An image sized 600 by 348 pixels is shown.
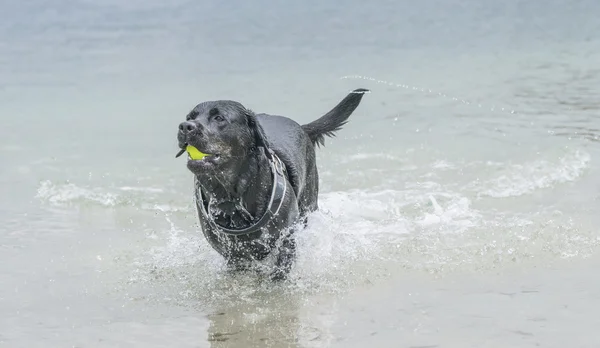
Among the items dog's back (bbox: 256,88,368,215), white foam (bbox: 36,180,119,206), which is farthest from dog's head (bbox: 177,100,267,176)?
white foam (bbox: 36,180,119,206)

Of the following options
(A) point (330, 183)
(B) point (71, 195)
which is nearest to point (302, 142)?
(A) point (330, 183)

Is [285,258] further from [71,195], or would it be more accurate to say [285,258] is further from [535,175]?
[535,175]

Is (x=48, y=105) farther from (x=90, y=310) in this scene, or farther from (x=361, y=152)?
(x=90, y=310)

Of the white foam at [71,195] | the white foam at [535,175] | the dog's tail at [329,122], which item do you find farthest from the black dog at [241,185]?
the white foam at [535,175]

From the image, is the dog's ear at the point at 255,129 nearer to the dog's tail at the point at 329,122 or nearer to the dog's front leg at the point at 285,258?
the dog's front leg at the point at 285,258

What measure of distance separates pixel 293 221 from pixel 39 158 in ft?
13.9

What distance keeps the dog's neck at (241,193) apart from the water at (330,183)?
1.55 ft

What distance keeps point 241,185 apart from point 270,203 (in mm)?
204

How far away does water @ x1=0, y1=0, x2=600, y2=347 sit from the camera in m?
4.88

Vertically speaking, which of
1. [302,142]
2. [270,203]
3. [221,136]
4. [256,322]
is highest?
[221,136]

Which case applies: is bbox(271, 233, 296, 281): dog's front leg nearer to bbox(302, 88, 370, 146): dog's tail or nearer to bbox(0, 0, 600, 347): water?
bbox(0, 0, 600, 347): water

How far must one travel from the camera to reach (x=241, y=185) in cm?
519

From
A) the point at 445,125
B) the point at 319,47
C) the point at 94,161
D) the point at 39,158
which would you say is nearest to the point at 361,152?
the point at 445,125

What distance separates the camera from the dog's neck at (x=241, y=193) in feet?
17.0
